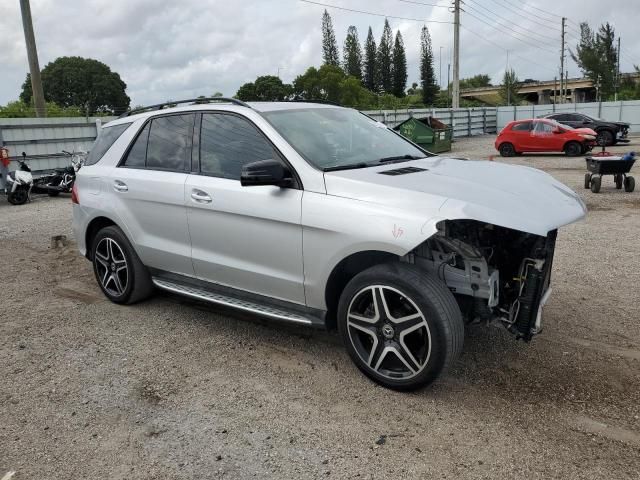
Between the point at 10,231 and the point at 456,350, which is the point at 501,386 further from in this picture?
the point at 10,231

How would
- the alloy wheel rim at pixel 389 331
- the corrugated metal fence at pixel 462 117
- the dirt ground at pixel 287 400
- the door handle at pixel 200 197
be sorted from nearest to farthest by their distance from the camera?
the dirt ground at pixel 287 400 < the alloy wheel rim at pixel 389 331 < the door handle at pixel 200 197 < the corrugated metal fence at pixel 462 117

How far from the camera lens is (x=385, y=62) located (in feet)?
304

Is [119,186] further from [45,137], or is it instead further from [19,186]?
[45,137]

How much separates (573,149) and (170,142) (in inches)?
781

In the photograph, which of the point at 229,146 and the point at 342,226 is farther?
the point at 229,146

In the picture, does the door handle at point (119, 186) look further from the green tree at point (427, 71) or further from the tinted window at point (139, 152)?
the green tree at point (427, 71)

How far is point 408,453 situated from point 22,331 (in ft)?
11.6

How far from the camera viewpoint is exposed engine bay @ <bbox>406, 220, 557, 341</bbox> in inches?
133

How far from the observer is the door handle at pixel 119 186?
192 inches

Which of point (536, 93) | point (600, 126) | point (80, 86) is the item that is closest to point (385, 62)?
point (536, 93)

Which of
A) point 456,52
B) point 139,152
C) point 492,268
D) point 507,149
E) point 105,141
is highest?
point 456,52

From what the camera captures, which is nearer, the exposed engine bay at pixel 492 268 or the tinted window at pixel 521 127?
the exposed engine bay at pixel 492 268

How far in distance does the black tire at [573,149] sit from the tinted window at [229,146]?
19798 millimetres

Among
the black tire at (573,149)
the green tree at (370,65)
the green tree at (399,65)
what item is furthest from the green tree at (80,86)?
the black tire at (573,149)
